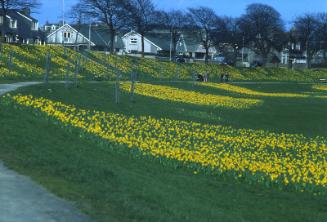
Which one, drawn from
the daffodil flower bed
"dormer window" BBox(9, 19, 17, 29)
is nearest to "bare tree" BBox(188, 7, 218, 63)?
"dormer window" BBox(9, 19, 17, 29)

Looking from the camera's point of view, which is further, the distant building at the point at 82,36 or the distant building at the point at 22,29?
the distant building at the point at 82,36

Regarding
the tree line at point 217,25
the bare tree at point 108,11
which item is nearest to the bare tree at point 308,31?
the tree line at point 217,25

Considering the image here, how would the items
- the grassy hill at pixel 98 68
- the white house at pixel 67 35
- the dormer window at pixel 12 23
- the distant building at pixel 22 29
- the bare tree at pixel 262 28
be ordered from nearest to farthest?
the grassy hill at pixel 98 68
the distant building at pixel 22 29
the dormer window at pixel 12 23
the bare tree at pixel 262 28
the white house at pixel 67 35

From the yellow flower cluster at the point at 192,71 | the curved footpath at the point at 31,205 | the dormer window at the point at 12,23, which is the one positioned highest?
the dormer window at the point at 12,23

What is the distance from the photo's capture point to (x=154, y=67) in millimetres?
77062

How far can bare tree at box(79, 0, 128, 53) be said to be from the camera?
3270 inches

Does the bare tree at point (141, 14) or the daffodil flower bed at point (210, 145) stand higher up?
the bare tree at point (141, 14)

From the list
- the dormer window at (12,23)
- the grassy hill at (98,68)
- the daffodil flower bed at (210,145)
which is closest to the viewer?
the daffodil flower bed at (210,145)

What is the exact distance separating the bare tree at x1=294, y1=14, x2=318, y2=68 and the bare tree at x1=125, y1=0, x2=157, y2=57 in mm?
46218

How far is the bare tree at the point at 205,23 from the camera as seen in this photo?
11044cm

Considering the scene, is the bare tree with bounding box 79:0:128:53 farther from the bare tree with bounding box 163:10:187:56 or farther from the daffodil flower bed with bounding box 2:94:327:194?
the daffodil flower bed with bounding box 2:94:327:194

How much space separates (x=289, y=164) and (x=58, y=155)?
19.1 ft

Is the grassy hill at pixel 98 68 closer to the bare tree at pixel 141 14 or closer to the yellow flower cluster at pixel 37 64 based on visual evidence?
the yellow flower cluster at pixel 37 64

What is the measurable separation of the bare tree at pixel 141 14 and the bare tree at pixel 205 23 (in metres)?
13.8
